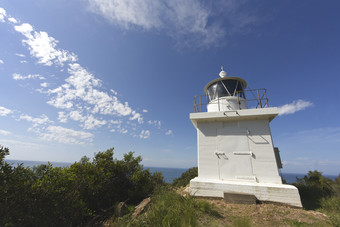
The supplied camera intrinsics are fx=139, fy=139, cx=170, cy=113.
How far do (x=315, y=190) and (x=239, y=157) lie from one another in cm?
544

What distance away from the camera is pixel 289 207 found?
19.0ft

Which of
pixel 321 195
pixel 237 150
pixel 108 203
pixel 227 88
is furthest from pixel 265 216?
pixel 227 88

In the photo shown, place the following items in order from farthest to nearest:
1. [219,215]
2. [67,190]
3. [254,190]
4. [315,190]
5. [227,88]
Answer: [227,88]
[315,190]
[254,190]
[67,190]
[219,215]

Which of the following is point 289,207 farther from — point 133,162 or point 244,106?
point 133,162

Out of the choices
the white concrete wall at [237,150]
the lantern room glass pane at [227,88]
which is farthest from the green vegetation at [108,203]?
the lantern room glass pane at [227,88]

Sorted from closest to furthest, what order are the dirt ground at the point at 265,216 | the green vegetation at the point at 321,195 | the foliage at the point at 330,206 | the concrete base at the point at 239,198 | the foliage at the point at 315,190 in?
1. the dirt ground at the point at 265,216
2. the foliage at the point at 330,206
3. the green vegetation at the point at 321,195
4. the concrete base at the point at 239,198
5. the foliage at the point at 315,190

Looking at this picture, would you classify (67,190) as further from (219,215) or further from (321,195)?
(321,195)

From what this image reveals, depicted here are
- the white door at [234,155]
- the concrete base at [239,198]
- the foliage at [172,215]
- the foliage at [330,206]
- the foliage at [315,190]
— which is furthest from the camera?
the white door at [234,155]

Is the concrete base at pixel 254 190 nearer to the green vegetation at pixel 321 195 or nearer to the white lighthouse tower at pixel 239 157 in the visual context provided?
the white lighthouse tower at pixel 239 157

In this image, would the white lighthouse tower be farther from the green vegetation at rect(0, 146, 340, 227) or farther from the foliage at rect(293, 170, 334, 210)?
the foliage at rect(293, 170, 334, 210)

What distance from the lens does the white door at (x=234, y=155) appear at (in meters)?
7.09

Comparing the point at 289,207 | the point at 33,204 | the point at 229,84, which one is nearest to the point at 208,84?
the point at 229,84

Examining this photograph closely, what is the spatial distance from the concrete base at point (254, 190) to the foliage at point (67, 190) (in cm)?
344

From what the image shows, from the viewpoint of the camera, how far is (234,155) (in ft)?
24.2
